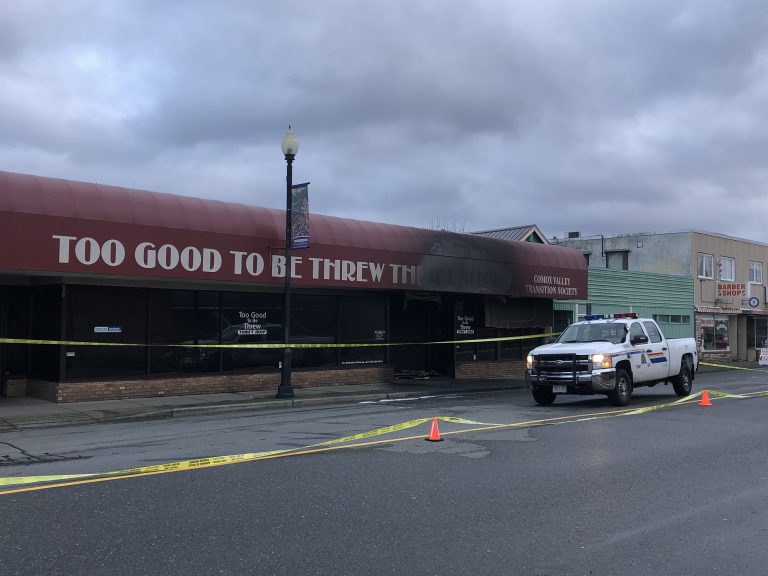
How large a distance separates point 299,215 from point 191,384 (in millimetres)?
4583

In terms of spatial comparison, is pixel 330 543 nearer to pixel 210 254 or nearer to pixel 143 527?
pixel 143 527

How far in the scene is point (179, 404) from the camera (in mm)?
14828

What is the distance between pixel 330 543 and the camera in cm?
547

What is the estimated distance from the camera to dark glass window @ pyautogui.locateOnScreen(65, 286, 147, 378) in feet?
49.8

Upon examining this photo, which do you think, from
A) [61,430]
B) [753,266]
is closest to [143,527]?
[61,430]

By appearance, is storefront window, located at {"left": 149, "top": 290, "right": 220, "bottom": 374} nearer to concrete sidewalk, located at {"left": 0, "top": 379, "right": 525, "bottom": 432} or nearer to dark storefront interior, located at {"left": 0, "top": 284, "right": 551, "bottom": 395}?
dark storefront interior, located at {"left": 0, "top": 284, "right": 551, "bottom": 395}

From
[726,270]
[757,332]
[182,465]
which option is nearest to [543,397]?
[182,465]

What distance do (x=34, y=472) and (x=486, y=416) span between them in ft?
25.7

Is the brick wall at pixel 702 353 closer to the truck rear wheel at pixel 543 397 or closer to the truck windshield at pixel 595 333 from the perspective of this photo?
the truck windshield at pixel 595 333

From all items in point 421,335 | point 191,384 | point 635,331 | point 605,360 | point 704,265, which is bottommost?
point 191,384

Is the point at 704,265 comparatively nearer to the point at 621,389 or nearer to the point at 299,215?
the point at 621,389

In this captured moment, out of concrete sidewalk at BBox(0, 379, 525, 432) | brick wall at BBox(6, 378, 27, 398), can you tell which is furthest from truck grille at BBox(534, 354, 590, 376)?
brick wall at BBox(6, 378, 27, 398)

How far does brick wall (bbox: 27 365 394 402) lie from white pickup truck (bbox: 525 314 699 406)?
5.91 meters

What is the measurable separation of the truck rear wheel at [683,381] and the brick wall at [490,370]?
702 cm
